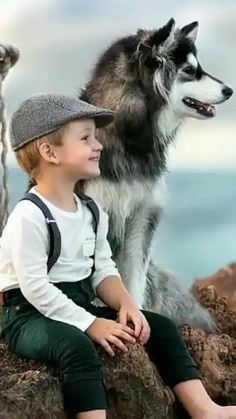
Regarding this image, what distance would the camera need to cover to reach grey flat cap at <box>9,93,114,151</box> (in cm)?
173

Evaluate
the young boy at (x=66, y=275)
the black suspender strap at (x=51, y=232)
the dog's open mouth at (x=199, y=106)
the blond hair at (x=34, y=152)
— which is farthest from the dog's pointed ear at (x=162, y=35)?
the black suspender strap at (x=51, y=232)

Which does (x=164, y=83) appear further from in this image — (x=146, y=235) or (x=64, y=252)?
(x=64, y=252)

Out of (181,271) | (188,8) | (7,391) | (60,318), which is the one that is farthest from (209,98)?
(7,391)

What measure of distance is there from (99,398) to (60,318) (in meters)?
0.18

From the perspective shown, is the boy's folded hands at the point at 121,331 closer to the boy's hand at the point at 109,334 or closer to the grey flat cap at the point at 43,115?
the boy's hand at the point at 109,334

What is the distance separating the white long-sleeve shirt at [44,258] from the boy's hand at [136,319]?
69 millimetres

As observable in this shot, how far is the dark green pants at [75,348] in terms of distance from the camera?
1.59 metres

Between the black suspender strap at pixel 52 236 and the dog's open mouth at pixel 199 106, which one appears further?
the dog's open mouth at pixel 199 106

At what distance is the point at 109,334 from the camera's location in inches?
66.2

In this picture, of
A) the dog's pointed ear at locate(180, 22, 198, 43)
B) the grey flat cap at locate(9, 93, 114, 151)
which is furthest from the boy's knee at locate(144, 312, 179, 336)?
the dog's pointed ear at locate(180, 22, 198, 43)

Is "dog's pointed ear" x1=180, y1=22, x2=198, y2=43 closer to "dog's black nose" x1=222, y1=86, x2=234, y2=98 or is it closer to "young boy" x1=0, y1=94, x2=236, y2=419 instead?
"dog's black nose" x1=222, y1=86, x2=234, y2=98

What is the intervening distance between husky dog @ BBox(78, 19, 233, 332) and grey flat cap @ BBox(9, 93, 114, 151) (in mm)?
268

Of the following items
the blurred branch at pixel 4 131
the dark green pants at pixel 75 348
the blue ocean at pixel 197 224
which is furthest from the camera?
the blue ocean at pixel 197 224

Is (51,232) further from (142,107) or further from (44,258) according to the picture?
(142,107)
